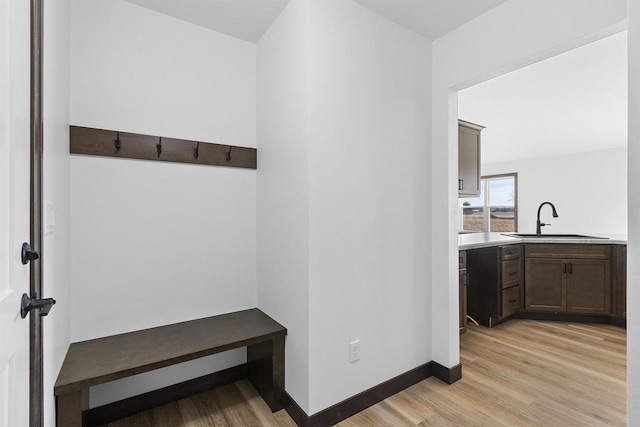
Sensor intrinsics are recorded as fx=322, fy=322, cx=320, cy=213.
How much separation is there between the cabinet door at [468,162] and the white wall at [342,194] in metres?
1.13

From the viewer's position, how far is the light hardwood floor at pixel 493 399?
1783mm

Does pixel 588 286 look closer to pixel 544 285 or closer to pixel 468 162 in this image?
pixel 544 285

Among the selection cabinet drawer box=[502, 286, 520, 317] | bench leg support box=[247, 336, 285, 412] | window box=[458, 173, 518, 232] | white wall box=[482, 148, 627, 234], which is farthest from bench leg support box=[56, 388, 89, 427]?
white wall box=[482, 148, 627, 234]

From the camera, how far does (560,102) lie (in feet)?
12.0

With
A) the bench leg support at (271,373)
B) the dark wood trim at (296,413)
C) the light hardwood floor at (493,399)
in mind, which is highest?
the bench leg support at (271,373)

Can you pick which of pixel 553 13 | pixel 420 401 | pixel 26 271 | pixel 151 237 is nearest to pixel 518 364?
pixel 420 401

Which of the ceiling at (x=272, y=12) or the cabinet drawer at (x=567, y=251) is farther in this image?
the cabinet drawer at (x=567, y=251)

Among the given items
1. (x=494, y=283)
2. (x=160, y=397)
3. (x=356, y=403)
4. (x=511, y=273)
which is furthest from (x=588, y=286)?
(x=160, y=397)

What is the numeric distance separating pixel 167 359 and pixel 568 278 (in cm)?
378

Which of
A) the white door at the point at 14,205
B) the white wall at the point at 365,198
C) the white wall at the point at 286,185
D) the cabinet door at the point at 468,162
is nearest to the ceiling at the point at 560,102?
the cabinet door at the point at 468,162

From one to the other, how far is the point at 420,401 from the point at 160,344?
155 cm

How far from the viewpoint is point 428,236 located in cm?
228

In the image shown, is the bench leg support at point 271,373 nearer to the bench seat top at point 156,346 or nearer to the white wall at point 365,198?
the bench seat top at point 156,346

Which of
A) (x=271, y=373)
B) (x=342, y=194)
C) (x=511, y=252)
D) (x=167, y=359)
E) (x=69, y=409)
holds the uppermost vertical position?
(x=342, y=194)
